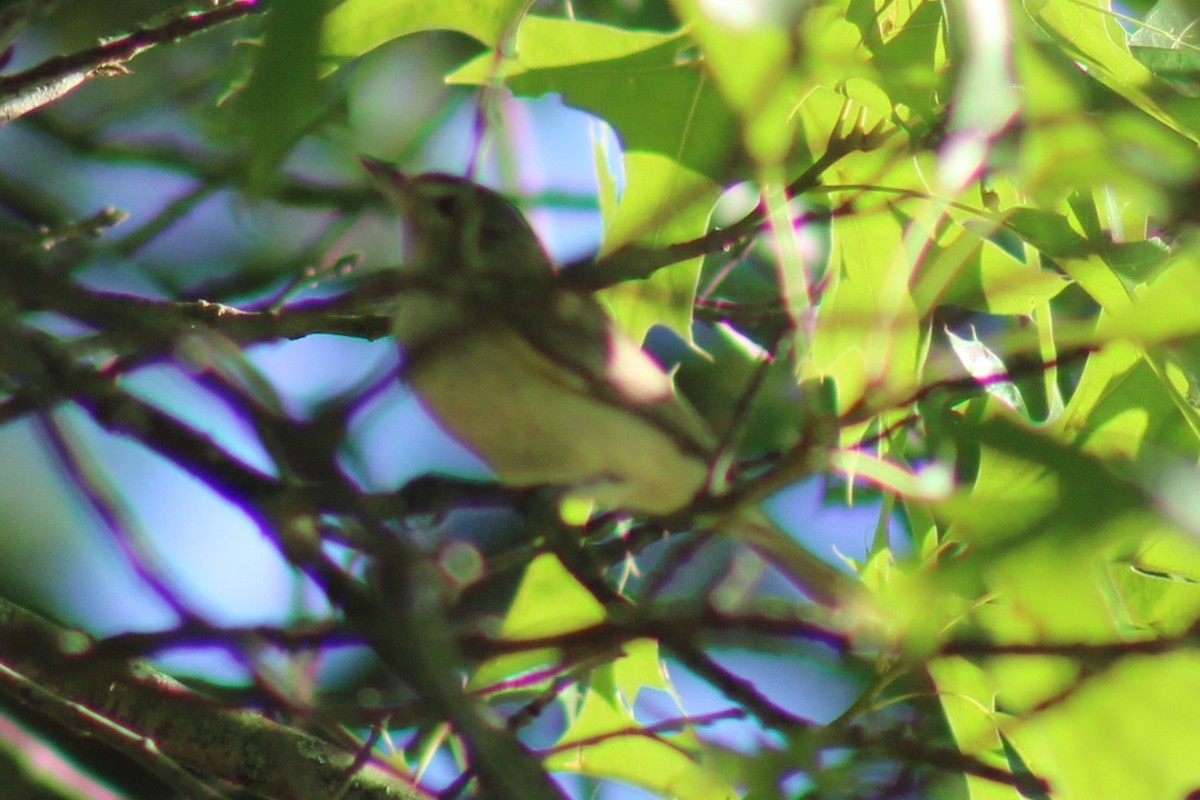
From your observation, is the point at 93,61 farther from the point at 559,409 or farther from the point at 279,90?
the point at 279,90

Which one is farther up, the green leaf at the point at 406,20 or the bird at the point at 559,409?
the green leaf at the point at 406,20

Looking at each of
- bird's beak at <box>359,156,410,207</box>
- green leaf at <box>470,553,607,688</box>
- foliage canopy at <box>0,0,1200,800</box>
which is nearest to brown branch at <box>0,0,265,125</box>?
foliage canopy at <box>0,0,1200,800</box>

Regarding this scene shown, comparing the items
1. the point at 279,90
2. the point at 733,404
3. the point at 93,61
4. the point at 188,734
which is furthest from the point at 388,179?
the point at 279,90

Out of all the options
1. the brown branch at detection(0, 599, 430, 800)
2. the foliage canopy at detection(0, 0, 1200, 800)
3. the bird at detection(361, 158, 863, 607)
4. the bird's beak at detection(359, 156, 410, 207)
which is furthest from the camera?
the bird's beak at detection(359, 156, 410, 207)

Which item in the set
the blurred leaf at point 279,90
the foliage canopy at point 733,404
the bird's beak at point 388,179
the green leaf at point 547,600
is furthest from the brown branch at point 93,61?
the green leaf at point 547,600

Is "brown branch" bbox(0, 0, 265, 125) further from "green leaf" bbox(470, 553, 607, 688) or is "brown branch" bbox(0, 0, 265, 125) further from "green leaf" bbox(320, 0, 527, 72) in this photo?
"green leaf" bbox(470, 553, 607, 688)

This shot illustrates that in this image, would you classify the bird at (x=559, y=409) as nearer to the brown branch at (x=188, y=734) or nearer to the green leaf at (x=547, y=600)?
the green leaf at (x=547, y=600)

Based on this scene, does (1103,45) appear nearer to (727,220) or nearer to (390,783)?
(727,220)

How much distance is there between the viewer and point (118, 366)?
2.13m

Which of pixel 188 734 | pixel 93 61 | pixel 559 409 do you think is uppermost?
pixel 93 61

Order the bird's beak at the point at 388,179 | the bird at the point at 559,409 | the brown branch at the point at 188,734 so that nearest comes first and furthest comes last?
the brown branch at the point at 188,734 < the bird at the point at 559,409 < the bird's beak at the point at 388,179

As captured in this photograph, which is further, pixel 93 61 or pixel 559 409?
pixel 559 409

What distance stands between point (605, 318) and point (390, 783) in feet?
3.72

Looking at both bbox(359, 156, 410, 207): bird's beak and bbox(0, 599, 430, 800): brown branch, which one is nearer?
bbox(0, 599, 430, 800): brown branch
